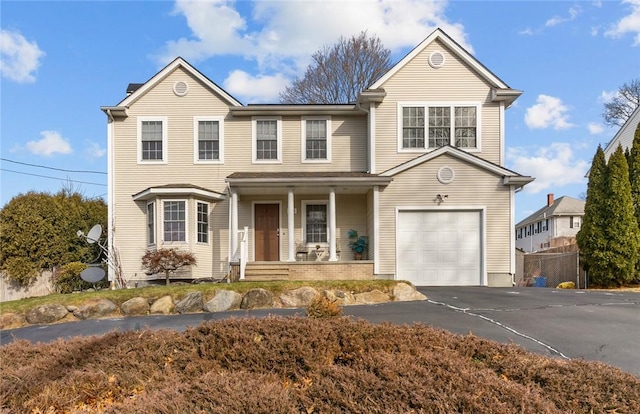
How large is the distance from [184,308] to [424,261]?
7594 millimetres

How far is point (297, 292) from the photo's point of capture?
1089 cm

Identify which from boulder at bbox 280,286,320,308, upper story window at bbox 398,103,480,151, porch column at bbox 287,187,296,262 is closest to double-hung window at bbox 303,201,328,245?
porch column at bbox 287,187,296,262

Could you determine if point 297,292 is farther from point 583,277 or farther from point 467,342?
point 583,277

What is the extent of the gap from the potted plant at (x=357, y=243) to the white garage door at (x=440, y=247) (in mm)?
1271

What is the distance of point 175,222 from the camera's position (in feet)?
49.1

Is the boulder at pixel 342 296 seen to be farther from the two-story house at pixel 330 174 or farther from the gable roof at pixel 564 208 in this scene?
the gable roof at pixel 564 208

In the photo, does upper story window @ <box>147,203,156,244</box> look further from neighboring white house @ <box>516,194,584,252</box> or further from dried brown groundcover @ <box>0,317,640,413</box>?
neighboring white house @ <box>516,194,584,252</box>

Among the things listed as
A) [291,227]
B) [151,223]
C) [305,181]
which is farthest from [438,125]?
[151,223]

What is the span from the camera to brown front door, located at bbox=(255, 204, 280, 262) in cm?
1582

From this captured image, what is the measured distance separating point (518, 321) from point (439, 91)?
942 centimetres

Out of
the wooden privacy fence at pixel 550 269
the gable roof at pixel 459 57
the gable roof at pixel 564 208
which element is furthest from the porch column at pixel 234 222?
the gable roof at pixel 564 208

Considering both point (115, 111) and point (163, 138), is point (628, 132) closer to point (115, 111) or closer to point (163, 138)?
point (163, 138)

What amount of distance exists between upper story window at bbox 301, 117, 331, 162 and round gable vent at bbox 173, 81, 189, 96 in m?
4.24

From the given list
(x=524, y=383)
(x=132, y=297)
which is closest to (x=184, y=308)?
(x=132, y=297)
